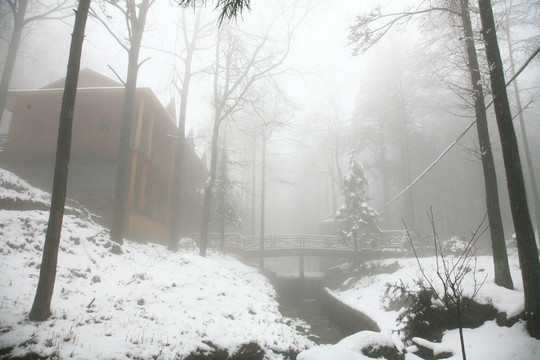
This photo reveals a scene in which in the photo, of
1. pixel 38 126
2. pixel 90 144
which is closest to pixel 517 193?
pixel 90 144

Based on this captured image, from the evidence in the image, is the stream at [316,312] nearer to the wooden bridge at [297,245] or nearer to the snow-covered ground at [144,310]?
the snow-covered ground at [144,310]

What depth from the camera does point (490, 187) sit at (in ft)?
27.9

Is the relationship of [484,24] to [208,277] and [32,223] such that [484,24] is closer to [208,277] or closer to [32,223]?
[208,277]

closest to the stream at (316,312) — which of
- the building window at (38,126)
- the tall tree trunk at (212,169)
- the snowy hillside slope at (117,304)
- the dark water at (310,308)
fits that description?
the dark water at (310,308)

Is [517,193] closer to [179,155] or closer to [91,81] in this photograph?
[179,155]

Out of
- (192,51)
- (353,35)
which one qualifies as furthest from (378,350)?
(192,51)

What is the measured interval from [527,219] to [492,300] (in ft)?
7.50

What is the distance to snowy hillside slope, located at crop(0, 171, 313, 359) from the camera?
16.6 feet

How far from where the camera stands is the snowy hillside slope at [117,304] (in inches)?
200

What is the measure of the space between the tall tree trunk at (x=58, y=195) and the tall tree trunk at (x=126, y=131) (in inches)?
222

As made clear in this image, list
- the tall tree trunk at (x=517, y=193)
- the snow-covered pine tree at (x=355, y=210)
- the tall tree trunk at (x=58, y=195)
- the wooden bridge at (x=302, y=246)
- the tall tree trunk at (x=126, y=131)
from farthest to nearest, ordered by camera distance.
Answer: the wooden bridge at (x=302, y=246) < the snow-covered pine tree at (x=355, y=210) < the tall tree trunk at (x=126, y=131) < the tall tree trunk at (x=517, y=193) < the tall tree trunk at (x=58, y=195)

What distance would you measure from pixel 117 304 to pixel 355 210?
15.4 meters

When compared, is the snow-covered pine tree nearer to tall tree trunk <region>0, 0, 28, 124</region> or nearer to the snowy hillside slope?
the snowy hillside slope

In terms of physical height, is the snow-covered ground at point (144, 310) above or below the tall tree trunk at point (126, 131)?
below
